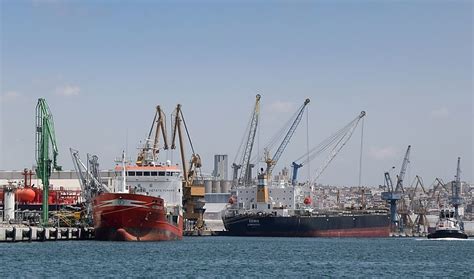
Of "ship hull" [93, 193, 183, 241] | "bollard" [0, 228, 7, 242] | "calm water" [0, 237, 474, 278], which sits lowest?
"calm water" [0, 237, 474, 278]

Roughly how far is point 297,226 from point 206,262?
71.8 m

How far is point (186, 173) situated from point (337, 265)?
7642cm

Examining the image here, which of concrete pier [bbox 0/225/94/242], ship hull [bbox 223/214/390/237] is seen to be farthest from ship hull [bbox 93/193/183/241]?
ship hull [bbox 223/214/390/237]

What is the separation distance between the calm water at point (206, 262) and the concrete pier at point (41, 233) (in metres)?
1.97

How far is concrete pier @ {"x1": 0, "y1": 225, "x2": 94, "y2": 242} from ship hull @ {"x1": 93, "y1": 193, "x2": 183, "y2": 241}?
517 centimetres

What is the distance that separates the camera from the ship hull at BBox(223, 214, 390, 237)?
140375mm

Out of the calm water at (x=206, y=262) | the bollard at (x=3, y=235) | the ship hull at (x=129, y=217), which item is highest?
the ship hull at (x=129, y=217)

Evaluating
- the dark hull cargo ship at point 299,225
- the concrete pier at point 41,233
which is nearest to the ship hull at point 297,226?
the dark hull cargo ship at point 299,225

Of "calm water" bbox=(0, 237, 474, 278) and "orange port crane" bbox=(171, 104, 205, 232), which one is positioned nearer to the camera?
"calm water" bbox=(0, 237, 474, 278)

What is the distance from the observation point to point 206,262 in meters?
70.2

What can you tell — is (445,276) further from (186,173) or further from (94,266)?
(186,173)

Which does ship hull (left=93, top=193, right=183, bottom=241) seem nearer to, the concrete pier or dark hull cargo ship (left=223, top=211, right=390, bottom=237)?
the concrete pier

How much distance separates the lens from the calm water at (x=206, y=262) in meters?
60.8

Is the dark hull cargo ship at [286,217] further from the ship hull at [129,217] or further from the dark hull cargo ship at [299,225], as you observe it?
the ship hull at [129,217]
